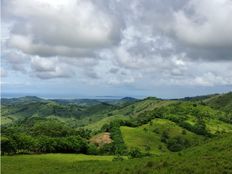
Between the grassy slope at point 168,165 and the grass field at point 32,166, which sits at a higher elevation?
the grassy slope at point 168,165

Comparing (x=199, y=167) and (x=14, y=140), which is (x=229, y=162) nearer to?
(x=199, y=167)

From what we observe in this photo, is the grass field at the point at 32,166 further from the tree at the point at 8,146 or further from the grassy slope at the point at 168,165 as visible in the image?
the tree at the point at 8,146

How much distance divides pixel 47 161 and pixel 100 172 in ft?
128

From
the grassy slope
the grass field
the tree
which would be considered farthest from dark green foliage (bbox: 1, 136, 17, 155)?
the grassy slope

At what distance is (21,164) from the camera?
11275 cm

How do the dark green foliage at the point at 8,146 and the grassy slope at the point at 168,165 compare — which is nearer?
the grassy slope at the point at 168,165

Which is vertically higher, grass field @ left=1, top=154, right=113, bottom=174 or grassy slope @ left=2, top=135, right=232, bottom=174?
grassy slope @ left=2, top=135, right=232, bottom=174

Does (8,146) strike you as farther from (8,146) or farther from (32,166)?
(32,166)

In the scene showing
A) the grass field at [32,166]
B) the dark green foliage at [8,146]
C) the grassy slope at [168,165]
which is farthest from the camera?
the dark green foliage at [8,146]

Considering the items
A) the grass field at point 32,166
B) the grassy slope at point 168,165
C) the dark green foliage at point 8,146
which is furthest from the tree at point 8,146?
the grassy slope at point 168,165

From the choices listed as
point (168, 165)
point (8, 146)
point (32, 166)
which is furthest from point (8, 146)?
point (168, 165)

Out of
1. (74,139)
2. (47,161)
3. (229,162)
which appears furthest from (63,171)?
(74,139)

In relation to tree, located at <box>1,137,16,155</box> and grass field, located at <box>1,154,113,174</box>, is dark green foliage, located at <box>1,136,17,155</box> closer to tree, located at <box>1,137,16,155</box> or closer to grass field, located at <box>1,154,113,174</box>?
tree, located at <box>1,137,16,155</box>

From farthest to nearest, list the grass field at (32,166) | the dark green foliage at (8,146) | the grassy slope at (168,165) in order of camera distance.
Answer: the dark green foliage at (8,146) < the grass field at (32,166) < the grassy slope at (168,165)
